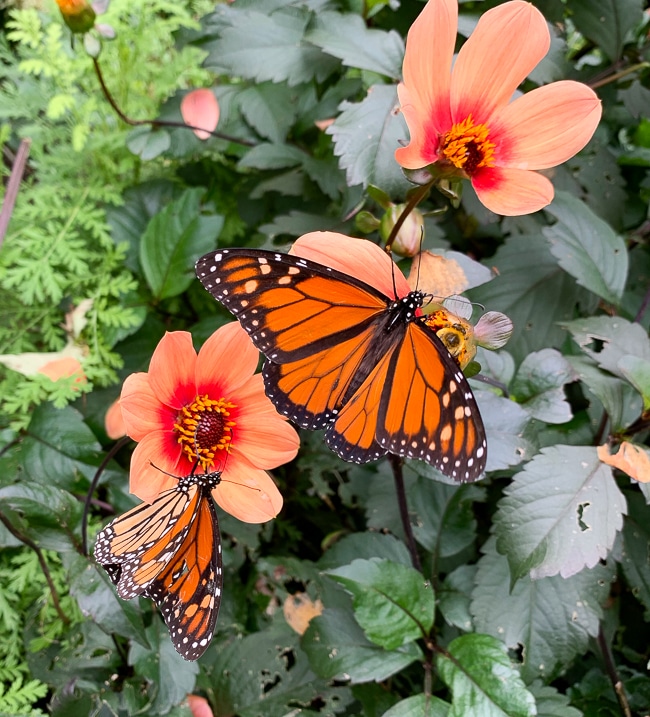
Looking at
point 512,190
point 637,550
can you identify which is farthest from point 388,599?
point 512,190

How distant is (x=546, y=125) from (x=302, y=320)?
36cm

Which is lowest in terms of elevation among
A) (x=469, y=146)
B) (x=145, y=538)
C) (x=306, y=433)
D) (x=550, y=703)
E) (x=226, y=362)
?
(x=550, y=703)

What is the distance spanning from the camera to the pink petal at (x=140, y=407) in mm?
686

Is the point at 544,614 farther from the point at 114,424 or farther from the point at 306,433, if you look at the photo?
the point at 114,424

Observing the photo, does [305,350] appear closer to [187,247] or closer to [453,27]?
[453,27]

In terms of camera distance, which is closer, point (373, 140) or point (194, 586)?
point (194, 586)

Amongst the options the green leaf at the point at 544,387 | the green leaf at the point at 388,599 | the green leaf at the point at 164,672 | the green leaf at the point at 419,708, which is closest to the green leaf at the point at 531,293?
the green leaf at the point at 544,387

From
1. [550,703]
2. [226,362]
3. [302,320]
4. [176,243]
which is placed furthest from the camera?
[176,243]

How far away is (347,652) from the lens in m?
0.85

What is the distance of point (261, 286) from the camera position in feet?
2.03

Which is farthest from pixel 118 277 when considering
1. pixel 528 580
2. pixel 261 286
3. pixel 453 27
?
pixel 528 580

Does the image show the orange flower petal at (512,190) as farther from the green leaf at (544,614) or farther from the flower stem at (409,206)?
the green leaf at (544,614)

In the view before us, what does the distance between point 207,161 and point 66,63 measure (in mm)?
299

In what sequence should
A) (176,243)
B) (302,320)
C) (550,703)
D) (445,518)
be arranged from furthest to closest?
(176,243), (445,518), (550,703), (302,320)
